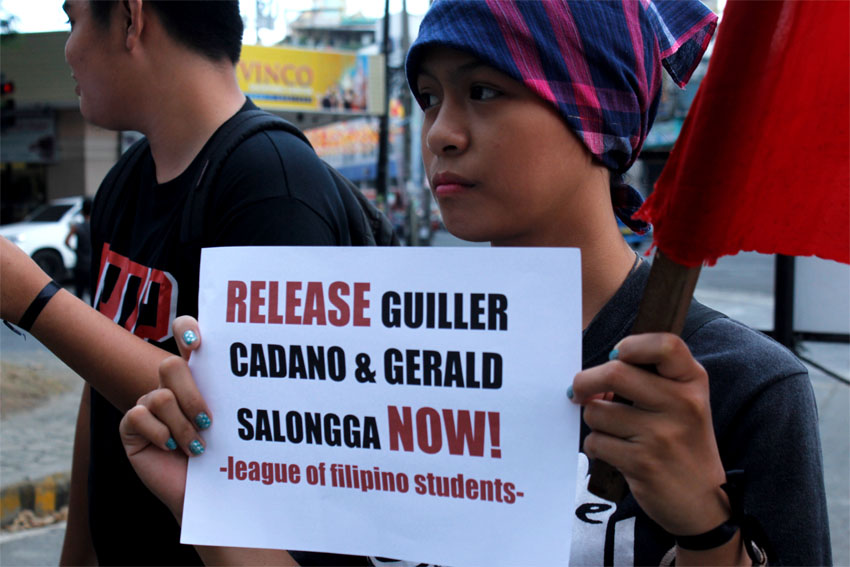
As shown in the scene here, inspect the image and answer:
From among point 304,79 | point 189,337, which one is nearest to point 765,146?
point 189,337

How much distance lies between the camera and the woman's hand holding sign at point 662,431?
2.77ft

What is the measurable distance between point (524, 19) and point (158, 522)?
1.15 meters

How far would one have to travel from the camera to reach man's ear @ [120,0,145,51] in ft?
5.51

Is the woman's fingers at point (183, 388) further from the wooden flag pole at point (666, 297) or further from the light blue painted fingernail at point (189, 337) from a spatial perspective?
the wooden flag pole at point (666, 297)

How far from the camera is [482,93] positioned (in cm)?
114

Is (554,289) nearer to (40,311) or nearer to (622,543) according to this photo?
(622,543)

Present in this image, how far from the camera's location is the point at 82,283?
39.8ft

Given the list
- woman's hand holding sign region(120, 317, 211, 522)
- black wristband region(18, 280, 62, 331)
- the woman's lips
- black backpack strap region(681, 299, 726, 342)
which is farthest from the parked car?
black backpack strap region(681, 299, 726, 342)

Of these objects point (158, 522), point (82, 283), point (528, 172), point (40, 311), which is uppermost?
point (528, 172)

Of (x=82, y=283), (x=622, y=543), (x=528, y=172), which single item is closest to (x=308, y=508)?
(x=622, y=543)

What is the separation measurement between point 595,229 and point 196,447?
647 millimetres

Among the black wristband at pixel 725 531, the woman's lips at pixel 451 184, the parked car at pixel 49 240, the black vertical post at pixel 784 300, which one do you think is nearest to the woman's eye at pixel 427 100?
the woman's lips at pixel 451 184

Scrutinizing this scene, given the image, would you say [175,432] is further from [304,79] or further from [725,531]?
[304,79]

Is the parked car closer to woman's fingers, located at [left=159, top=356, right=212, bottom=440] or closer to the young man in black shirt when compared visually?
the young man in black shirt
